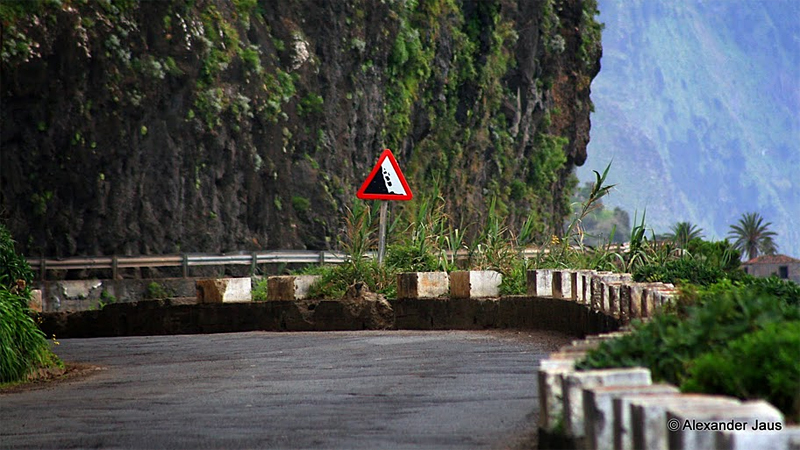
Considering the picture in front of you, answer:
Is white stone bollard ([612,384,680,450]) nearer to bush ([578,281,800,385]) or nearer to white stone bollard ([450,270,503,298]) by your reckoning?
bush ([578,281,800,385])

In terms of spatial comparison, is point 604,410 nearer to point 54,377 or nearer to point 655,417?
point 655,417

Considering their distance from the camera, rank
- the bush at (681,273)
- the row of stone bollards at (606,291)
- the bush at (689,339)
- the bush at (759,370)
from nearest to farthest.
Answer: the bush at (759,370)
the bush at (689,339)
the row of stone bollards at (606,291)
the bush at (681,273)

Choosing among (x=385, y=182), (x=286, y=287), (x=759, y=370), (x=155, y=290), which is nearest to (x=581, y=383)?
(x=759, y=370)

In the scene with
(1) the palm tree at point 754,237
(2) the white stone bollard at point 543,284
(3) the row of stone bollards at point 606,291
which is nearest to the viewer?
(3) the row of stone bollards at point 606,291

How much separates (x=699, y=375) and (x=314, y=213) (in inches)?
1485

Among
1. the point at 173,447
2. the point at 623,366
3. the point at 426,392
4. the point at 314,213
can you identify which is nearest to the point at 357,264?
the point at 426,392

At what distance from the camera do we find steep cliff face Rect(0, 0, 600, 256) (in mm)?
36906

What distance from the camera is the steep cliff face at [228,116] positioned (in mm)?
36906

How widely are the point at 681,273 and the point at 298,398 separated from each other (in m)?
5.41

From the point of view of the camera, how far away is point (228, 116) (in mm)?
40406

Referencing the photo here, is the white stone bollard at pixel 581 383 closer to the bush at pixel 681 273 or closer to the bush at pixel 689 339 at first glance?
the bush at pixel 689 339

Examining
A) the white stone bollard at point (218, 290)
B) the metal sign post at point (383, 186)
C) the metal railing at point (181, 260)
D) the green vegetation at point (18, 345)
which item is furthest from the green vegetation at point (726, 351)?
the metal railing at point (181, 260)

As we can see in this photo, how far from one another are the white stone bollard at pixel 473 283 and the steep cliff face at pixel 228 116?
16.4 m

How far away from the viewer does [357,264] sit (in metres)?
22.0
